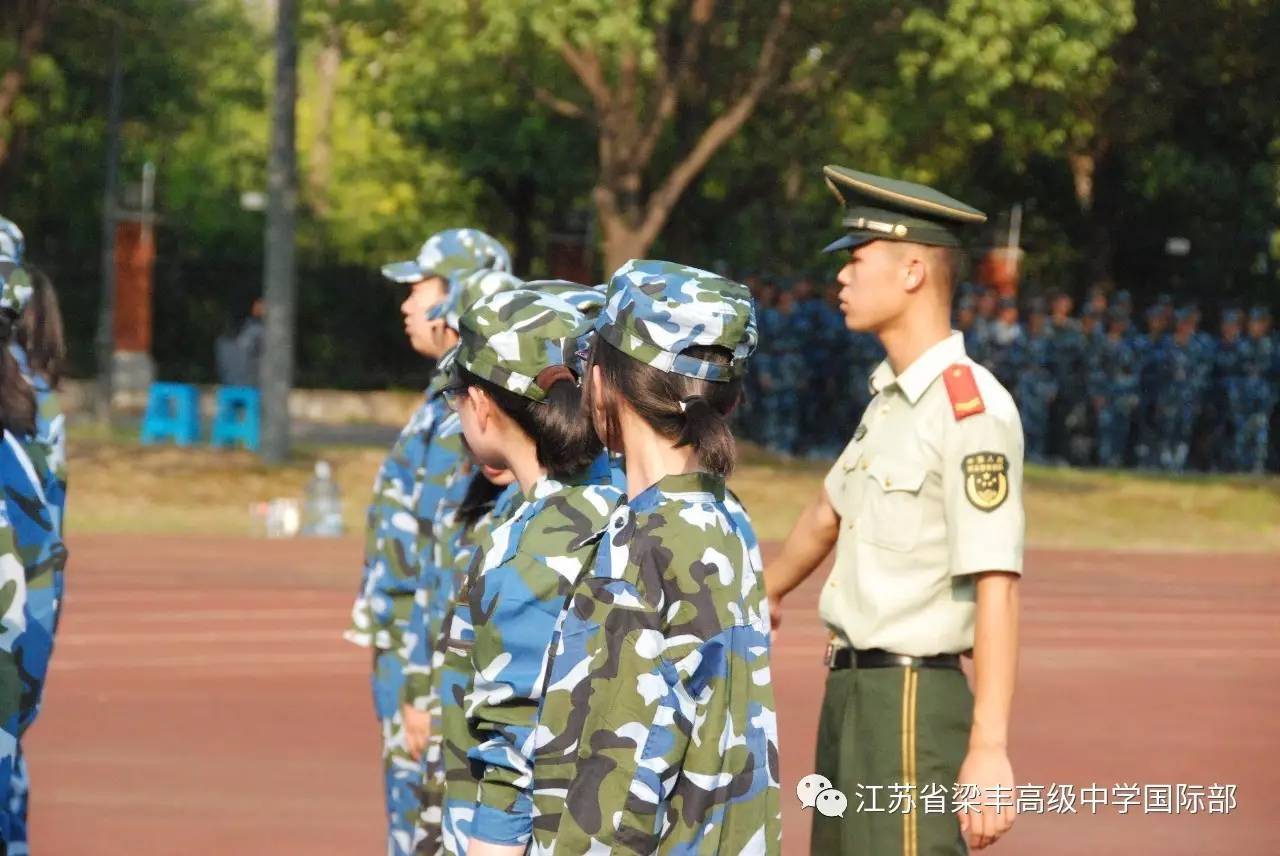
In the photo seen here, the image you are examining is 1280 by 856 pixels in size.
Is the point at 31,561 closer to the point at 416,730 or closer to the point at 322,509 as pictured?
the point at 416,730

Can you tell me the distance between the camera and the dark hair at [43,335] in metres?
6.25

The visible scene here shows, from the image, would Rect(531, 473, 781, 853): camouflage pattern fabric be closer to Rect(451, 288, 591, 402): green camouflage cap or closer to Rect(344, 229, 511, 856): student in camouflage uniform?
Rect(451, 288, 591, 402): green camouflage cap

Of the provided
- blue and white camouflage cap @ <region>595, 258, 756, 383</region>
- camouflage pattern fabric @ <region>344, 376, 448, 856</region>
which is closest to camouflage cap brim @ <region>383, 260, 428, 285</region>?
camouflage pattern fabric @ <region>344, 376, 448, 856</region>

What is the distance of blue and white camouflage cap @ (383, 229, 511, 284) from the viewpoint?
21.9 feet

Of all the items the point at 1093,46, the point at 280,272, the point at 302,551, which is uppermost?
the point at 1093,46

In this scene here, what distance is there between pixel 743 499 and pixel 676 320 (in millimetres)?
17359

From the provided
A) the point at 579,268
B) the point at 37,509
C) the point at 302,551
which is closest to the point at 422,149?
the point at 579,268

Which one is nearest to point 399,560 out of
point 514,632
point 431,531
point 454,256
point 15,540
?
point 431,531

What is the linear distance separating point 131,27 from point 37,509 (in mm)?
28825

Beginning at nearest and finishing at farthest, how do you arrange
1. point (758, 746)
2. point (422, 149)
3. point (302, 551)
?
point (758, 746), point (302, 551), point (422, 149)

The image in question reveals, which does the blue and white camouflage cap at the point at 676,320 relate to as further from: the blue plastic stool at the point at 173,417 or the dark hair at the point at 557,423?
the blue plastic stool at the point at 173,417

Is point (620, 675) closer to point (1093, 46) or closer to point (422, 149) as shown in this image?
point (1093, 46)

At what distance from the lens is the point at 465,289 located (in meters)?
6.14

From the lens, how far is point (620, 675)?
11.1 ft
